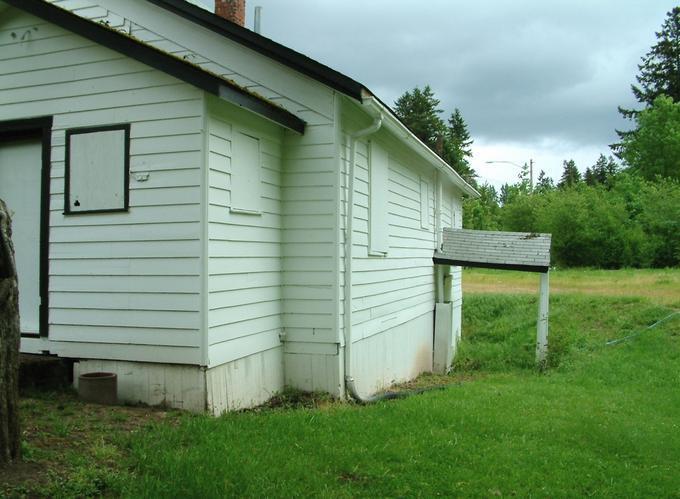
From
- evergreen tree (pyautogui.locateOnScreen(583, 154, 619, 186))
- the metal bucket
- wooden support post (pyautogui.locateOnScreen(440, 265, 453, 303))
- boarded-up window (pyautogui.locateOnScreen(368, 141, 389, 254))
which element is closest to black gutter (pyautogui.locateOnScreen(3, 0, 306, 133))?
boarded-up window (pyautogui.locateOnScreen(368, 141, 389, 254))

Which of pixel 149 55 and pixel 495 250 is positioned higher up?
pixel 149 55

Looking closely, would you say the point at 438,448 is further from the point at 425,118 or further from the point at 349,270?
the point at 425,118

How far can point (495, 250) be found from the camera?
1382cm

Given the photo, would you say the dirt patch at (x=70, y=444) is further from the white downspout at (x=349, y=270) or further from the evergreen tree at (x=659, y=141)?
the evergreen tree at (x=659, y=141)

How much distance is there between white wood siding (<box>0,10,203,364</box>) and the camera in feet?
21.3

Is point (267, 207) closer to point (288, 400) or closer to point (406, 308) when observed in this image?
point (288, 400)

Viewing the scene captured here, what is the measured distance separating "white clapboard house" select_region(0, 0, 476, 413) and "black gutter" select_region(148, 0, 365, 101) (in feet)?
0.06

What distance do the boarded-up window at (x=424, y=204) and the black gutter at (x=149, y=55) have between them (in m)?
5.89

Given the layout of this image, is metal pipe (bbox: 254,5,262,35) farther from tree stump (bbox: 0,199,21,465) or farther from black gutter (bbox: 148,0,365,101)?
tree stump (bbox: 0,199,21,465)

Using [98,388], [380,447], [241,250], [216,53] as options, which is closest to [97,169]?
[241,250]

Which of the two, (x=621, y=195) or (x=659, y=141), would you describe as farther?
(x=659, y=141)

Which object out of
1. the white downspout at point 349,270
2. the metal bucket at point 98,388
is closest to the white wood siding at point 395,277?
the white downspout at point 349,270

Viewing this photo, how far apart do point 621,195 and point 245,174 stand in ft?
140

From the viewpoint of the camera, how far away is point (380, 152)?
9.76 meters
